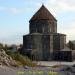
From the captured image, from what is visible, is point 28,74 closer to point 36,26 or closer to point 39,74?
point 39,74

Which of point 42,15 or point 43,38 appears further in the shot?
point 43,38

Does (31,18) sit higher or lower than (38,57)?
higher

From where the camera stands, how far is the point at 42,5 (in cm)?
6334

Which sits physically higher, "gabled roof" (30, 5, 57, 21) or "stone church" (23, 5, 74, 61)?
"gabled roof" (30, 5, 57, 21)

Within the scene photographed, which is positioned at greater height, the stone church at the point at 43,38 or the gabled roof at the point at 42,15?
the gabled roof at the point at 42,15

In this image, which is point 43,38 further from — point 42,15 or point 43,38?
point 42,15

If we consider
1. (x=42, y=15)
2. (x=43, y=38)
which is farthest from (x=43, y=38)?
(x=42, y=15)

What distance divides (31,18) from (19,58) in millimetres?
41434

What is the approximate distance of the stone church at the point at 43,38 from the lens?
60094 millimetres

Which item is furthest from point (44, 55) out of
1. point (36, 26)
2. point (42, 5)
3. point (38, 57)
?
point (42, 5)

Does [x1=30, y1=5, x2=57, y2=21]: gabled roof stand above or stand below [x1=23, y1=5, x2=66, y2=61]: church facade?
above

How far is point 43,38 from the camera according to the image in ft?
202

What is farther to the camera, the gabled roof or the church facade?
the gabled roof

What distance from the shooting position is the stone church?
60094mm
